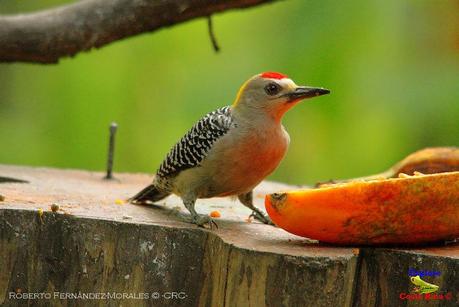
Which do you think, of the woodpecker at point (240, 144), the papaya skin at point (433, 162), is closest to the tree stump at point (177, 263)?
the woodpecker at point (240, 144)

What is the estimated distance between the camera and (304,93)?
4.19 meters

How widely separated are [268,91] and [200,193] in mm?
658

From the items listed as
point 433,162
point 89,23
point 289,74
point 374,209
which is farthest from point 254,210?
point 289,74

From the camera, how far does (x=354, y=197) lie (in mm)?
3561

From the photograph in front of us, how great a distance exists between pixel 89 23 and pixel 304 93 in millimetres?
2054

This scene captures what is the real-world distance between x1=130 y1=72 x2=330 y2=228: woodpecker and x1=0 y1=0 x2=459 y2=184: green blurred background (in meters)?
3.64

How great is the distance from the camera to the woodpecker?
423 centimetres

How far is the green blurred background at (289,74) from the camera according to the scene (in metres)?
8.12

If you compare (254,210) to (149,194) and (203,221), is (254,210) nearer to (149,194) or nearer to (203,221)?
(203,221)

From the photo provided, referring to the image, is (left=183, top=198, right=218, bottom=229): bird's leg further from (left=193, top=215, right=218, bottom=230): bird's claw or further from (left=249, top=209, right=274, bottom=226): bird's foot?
(left=249, top=209, right=274, bottom=226): bird's foot

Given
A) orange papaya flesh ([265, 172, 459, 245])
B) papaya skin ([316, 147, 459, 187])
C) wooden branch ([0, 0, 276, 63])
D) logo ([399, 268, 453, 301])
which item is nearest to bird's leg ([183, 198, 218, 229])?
orange papaya flesh ([265, 172, 459, 245])

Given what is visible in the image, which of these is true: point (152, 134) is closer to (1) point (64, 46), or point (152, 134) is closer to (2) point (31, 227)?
(1) point (64, 46)

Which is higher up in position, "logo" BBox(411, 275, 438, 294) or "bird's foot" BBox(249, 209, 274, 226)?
"bird's foot" BBox(249, 209, 274, 226)

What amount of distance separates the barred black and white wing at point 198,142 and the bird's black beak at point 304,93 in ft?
1.11
